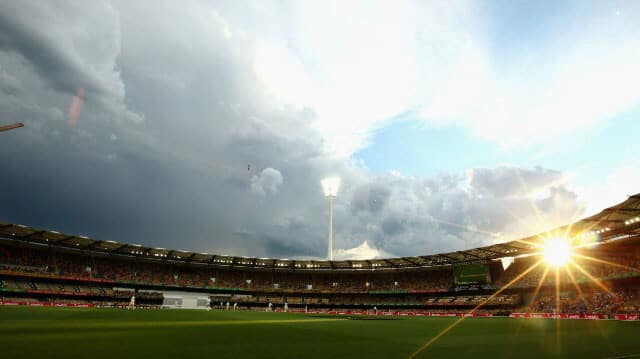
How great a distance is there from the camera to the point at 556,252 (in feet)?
192

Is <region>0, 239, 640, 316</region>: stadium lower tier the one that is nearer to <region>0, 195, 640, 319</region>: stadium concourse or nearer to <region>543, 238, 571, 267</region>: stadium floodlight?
<region>0, 195, 640, 319</region>: stadium concourse

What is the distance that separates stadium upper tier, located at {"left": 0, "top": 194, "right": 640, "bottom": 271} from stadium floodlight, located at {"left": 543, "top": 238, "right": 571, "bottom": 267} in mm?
1713

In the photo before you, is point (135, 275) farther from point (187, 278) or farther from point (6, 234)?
point (6, 234)

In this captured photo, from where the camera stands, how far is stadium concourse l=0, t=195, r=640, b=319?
49.2 metres

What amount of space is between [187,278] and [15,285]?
29.5 m

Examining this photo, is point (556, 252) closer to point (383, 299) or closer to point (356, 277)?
point (383, 299)

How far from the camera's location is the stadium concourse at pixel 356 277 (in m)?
49.2

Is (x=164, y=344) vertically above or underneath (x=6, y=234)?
underneath

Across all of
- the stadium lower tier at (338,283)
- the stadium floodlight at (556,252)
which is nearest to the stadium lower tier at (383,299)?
the stadium lower tier at (338,283)

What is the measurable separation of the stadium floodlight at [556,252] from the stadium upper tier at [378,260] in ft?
5.62

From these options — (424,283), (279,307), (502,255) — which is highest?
(502,255)

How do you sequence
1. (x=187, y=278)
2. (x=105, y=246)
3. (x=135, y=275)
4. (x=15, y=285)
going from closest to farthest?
1. (x=15, y=285)
2. (x=105, y=246)
3. (x=135, y=275)
4. (x=187, y=278)

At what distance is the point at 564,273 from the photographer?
187 feet

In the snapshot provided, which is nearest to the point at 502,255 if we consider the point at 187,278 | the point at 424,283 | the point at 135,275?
the point at 424,283
